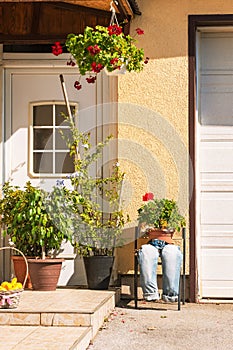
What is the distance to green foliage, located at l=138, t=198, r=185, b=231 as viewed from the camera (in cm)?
732

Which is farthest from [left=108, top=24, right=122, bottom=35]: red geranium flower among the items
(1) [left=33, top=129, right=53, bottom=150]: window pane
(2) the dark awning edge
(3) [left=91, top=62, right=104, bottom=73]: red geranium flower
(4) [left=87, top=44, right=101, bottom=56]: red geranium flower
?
(1) [left=33, top=129, right=53, bottom=150]: window pane

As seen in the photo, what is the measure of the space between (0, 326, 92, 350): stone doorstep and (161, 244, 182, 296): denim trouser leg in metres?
1.25

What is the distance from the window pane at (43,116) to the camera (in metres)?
8.02

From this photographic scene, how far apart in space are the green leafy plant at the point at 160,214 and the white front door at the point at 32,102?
97 centimetres

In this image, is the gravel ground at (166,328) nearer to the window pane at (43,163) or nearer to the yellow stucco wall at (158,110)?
the yellow stucco wall at (158,110)

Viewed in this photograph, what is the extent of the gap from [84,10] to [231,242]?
260 centimetres

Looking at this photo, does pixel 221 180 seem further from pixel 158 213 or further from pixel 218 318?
pixel 218 318

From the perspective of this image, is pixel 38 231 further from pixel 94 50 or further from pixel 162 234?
pixel 94 50

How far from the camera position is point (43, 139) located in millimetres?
8016

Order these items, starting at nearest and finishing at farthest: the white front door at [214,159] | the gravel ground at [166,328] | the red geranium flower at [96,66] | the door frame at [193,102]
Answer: the gravel ground at [166,328] → the red geranium flower at [96,66] → the door frame at [193,102] → the white front door at [214,159]

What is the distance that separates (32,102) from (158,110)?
4.13 ft

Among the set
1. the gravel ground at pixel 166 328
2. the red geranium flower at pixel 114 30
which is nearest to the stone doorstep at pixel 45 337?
the gravel ground at pixel 166 328

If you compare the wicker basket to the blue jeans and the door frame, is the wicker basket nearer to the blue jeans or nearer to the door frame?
the blue jeans

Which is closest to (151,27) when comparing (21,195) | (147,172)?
(147,172)
